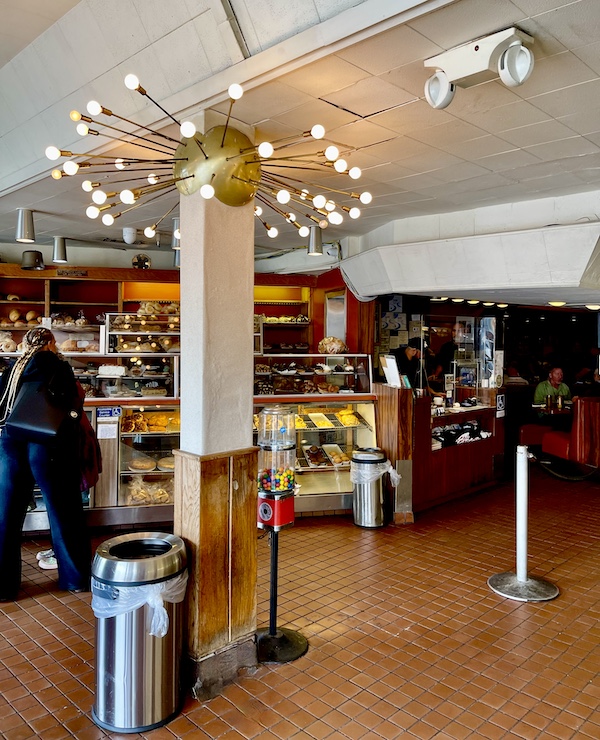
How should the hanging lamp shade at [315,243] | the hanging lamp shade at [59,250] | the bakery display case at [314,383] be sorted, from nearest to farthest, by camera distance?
the bakery display case at [314,383]
the hanging lamp shade at [315,243]
the hanging lamp shade at [59,250]

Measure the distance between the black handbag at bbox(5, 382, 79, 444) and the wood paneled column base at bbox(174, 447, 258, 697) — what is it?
3.92 ft

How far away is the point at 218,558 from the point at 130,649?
0.65m

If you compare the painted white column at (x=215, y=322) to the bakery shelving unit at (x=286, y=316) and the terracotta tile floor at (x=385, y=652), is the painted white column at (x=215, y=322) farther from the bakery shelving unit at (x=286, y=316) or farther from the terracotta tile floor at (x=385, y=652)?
the bakery shelving unit at (x=286, y=316)

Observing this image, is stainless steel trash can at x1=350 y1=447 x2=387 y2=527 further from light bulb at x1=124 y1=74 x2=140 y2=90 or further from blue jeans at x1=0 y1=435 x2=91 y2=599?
light bulb at x1=124 y1=74 x2=140 y2=90

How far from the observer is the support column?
123 inches

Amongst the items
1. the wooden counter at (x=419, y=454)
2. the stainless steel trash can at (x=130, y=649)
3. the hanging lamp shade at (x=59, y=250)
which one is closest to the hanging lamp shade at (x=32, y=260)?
the hanging lamp shade at (x=59, y=250)

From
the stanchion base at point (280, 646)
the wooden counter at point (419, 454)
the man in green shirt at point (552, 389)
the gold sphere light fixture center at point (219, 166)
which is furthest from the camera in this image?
the man in green shirt at point (552, 389)

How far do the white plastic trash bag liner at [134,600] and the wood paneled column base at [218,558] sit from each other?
328 millimetres

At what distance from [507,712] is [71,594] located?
304 cm

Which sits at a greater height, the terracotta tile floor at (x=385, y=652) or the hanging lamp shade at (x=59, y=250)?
the hanging lamp shade at (x=59, y=250)

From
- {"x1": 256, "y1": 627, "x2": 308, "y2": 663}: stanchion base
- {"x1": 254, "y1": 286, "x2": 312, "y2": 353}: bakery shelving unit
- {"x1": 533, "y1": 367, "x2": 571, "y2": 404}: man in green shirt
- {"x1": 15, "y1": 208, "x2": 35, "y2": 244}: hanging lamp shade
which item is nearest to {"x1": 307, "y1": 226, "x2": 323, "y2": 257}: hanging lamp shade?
{"x1": 254, "y1": 286, "x2": 312, "y2": 353}: bakery shelving unit

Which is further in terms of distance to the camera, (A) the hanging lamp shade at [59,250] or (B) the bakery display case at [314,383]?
(A) the hanging lamp shade at [59,250]

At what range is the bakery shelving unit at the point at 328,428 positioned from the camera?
6.03 m

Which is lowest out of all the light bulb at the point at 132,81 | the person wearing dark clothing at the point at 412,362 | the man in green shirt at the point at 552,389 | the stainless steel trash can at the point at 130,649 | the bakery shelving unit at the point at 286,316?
the stainless steel trash can at the point at 130,649
